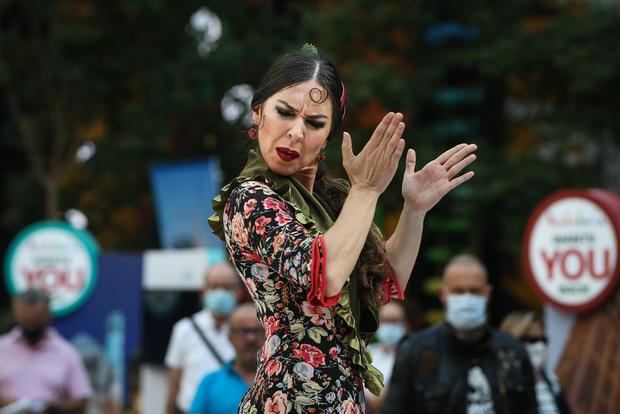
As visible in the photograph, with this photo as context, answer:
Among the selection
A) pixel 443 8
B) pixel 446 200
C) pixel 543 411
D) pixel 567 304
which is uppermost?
pixel 443 8

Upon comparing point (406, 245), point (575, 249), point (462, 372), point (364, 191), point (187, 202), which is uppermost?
point (187, 202)

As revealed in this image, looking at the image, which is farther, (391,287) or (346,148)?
(391,287)

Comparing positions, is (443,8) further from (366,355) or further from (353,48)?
(366,355)

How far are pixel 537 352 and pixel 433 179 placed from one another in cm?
506

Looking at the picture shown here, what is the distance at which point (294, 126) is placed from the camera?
336 centimetres

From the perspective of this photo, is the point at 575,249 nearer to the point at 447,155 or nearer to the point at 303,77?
the point at 447,155

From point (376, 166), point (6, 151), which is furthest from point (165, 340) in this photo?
point (6, 151)

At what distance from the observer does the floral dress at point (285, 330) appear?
10.6 ft

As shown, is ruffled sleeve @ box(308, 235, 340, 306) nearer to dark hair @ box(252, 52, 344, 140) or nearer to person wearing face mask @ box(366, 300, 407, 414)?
dark hair @ box(252, 52, 344, 140)

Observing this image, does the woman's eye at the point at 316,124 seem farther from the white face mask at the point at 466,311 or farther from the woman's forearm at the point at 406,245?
the white face mask at the point at 466,311

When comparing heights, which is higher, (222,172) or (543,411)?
(222,172)

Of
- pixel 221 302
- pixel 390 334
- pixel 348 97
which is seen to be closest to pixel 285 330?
pixel 221 302

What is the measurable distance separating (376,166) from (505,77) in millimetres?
16164

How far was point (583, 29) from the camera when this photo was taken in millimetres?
17375
